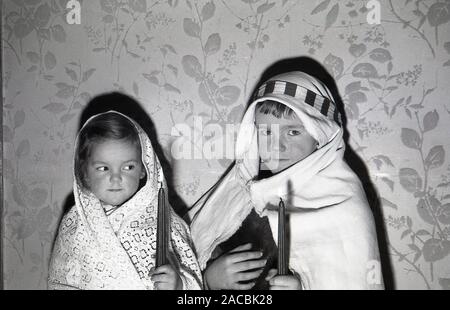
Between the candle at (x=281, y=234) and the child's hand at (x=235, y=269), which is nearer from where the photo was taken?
the candle at (x=281, y=234)

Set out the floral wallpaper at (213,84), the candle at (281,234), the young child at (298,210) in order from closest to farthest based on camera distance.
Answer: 1. the candle at (281,234)
2. the young child at (298,210)
3. the floral wallpaper at (213,84)

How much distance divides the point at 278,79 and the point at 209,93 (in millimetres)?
261

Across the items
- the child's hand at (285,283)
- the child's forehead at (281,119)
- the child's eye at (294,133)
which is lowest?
the child's hand at (285,283)

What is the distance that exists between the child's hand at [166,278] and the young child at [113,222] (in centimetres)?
3

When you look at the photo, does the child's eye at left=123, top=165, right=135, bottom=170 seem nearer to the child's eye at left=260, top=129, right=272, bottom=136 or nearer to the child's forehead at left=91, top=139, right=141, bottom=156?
the child's forehead at left=91, top=139, right=141, bottom=156

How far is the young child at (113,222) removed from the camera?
87 cm

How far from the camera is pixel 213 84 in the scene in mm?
1139

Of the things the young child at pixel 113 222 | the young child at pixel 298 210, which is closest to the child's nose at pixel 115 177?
the young child at pixel 113 222

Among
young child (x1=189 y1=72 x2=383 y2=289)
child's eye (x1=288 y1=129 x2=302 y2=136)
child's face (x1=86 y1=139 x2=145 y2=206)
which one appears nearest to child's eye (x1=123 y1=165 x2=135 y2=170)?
child's face (x1=86 y1=139 x2=145 y2=206)

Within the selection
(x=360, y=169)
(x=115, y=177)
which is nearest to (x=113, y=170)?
(x=115, y=177)

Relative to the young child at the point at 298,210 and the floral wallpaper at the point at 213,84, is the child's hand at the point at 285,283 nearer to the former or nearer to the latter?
the young child at the point at 298,210

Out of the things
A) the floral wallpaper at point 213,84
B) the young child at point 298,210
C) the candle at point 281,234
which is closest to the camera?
the candle at point 281,234

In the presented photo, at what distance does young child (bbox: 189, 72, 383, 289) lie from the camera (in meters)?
0.84

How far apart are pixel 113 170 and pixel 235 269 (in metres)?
0.30
